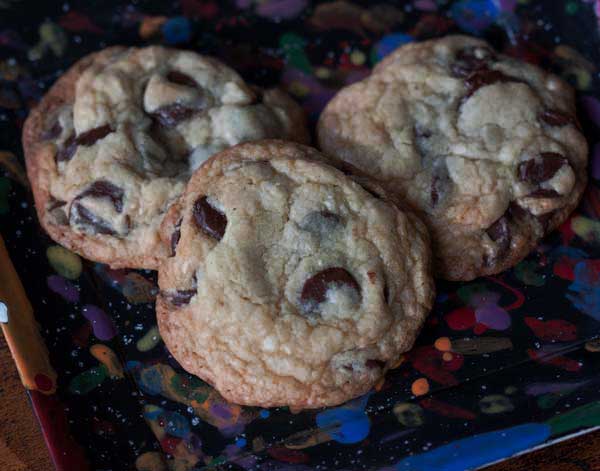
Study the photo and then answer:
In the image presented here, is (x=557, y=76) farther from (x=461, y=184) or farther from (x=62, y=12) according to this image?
(x=62, y=12)

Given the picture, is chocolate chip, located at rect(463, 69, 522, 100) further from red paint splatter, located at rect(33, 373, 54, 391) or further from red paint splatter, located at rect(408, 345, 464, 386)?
red paint splatter, located at rect(33, 373, 54, 391)

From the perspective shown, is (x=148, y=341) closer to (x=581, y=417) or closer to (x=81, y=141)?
(x=81, y=141)

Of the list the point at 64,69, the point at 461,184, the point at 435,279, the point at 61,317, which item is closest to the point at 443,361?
the point at 435,279

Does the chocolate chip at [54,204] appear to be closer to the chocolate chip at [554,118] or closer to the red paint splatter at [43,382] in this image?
the red paint splatter at [43,382]

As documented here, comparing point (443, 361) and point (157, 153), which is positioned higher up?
point (157, 153)

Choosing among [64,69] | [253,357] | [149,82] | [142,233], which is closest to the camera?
[253,357]

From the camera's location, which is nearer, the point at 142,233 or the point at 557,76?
the point at 142,233

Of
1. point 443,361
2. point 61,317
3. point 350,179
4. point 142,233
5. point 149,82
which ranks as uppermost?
point 149,82
